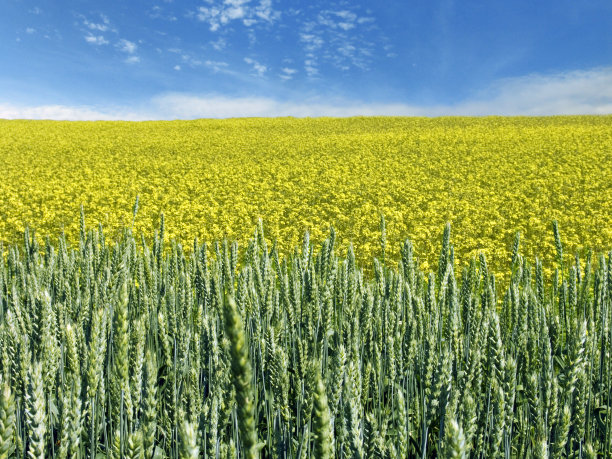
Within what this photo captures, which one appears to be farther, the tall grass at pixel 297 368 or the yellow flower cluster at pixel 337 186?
the yellow flower cluster at pixel 337 186

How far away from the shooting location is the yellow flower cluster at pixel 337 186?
10820mm

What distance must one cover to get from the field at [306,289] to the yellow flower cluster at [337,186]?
0.12 meters

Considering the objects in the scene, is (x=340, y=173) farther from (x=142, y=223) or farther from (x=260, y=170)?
(x=142, y=223)

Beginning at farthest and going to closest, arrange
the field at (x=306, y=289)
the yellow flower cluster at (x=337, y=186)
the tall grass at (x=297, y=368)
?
the yellow flower cluster at (x=337, y=186) → the field at (x=306, y=289) → the tall grass at (x=297, y=368)

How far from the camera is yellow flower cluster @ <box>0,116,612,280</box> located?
10820 millimetres

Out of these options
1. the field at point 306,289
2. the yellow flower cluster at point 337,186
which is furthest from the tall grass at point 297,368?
the yellow flower cluster at point 337,186

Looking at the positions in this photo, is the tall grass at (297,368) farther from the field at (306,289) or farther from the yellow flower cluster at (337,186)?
the yellow flower cluster at (337,186)

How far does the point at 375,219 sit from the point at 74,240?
7.44 meters

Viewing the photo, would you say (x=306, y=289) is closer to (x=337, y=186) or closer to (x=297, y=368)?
(x=297, y=368)

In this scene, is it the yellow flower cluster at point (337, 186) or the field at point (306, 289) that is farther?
the yellow flower cluster at point (337, 186)

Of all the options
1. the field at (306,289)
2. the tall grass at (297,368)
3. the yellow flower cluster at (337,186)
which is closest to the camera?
the tall grass at (297,368)

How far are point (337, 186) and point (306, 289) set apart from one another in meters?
13.4

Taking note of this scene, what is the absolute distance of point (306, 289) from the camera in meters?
2.31

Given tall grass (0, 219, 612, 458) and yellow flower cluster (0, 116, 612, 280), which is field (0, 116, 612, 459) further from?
yellow flower cluster (0, 116, 612, 280)
